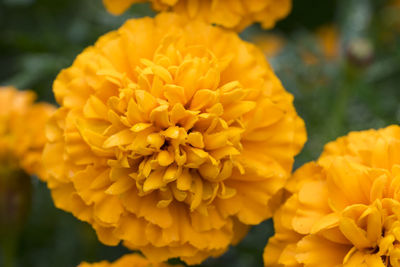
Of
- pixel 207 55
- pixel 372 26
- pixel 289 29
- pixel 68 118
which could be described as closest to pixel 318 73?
pixel 372 26

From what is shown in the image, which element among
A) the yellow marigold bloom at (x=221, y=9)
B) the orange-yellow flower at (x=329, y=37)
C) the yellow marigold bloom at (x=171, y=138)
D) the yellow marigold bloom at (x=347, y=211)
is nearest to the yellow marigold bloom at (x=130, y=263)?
the yellow marigold bloom at (x=171, y=138)

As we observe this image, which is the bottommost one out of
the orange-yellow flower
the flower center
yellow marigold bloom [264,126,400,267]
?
the orange-yellow flower

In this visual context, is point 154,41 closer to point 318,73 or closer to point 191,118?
point 191,118

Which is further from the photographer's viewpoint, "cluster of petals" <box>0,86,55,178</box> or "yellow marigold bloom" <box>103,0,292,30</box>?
"cluster of petals" <box>0,86,55,178</box>

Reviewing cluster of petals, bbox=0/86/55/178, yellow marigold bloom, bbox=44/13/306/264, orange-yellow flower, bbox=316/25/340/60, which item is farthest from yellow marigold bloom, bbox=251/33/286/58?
yellow marigold bloom, bbox=44/13/306/264

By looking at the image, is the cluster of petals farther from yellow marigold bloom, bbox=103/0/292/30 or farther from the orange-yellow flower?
the orange-yellow flower
